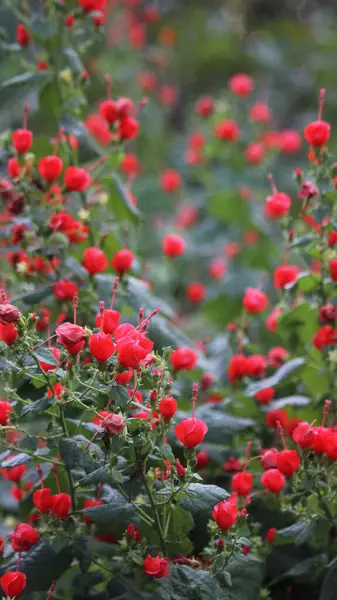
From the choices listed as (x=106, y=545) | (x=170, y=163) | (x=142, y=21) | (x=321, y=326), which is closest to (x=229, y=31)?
(x=142, y=21)

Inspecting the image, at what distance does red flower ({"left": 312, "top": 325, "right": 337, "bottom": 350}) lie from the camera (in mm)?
1561

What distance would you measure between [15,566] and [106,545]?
6.0 inches

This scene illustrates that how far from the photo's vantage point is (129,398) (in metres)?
1.11

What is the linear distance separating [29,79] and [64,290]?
48cm

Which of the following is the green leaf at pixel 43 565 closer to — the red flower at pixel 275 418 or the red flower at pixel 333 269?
the red flower at pixel 275 418

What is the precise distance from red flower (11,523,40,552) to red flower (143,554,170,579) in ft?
0.58

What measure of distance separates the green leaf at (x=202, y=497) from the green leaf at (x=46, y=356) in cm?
26

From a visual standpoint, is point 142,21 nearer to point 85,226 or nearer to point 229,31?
point 229,31

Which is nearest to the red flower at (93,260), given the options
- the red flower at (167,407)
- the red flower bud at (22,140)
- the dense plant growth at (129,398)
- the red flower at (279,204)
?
the dense plant growth at (129,398)

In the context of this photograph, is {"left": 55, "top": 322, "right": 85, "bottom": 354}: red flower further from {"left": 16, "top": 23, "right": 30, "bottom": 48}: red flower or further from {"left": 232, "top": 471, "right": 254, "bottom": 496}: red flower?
{"left": 16, "top": 23, "right": 30, "bottom": 48}: red flower

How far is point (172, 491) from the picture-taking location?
3.80ft

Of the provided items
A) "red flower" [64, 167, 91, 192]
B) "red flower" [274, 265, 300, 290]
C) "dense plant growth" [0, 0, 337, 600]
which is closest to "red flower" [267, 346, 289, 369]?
"dense plant growth" [0, 0, 337, 600]

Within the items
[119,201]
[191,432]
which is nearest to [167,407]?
[191,432]

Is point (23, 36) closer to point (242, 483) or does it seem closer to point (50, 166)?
point (50, 166)
